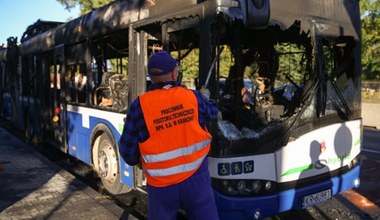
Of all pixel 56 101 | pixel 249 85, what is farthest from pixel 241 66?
pixel 56 101

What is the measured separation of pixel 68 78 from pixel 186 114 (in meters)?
5.20

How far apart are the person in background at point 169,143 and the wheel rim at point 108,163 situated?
10.6ft

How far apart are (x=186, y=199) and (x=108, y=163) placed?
11.5ft

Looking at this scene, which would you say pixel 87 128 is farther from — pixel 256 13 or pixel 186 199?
pixel 186 199

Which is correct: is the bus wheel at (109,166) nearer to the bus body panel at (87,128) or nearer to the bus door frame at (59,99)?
the bus body panel at (87,128)

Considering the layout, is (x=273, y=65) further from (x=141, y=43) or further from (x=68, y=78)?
(x=68, y=78)

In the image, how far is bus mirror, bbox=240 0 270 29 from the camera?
365 cm

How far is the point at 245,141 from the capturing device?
163 inches

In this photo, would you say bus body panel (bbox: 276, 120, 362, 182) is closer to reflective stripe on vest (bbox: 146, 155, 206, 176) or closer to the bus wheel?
reflective stripe on vest (bbox: 146, 155, 206, 176)

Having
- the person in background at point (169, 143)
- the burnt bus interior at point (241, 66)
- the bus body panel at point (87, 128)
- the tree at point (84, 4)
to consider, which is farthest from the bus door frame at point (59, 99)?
the tree at point (84, 4)

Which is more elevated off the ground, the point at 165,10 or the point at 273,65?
the point at 165,10

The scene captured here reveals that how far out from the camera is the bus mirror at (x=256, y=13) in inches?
144

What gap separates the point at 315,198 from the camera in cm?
461

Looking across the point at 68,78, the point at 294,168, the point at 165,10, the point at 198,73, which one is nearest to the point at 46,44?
the point at 68,78
